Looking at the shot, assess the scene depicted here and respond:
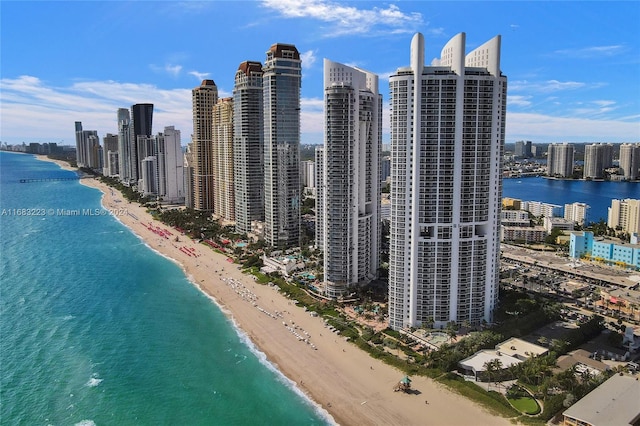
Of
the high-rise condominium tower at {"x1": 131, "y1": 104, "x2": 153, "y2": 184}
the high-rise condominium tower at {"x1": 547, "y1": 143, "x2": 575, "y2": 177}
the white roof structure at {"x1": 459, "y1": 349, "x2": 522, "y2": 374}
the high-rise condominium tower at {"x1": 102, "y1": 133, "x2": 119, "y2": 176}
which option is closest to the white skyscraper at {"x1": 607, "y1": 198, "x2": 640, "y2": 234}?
the white roof structure at {"x1": 459, "y1": 349, "x2": 522, "y2": 374}

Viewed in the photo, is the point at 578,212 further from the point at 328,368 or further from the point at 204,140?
the point at 204,140

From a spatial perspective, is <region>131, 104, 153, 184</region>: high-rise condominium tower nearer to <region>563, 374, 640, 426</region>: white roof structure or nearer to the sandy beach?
the sandy beach

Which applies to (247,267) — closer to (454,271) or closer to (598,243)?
(454,271)

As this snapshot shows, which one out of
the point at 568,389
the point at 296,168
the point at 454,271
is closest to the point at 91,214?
the point at 296,168

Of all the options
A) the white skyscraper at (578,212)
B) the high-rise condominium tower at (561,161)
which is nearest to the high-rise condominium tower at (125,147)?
the white skyscraper at (578,212)

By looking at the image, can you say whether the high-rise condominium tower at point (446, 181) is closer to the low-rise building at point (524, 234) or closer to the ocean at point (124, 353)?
the ocean at point (124, 353)
